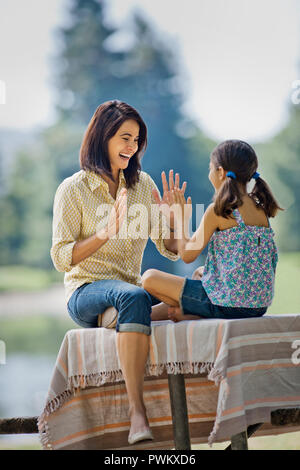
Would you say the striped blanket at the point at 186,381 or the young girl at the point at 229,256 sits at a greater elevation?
the young girl at the point at 229,256

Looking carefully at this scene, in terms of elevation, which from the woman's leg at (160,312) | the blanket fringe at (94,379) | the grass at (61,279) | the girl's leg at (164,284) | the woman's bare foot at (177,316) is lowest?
the blanket fringe at (94,379)

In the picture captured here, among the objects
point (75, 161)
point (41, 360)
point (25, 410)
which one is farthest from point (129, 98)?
point (25, 410)

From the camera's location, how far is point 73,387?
171 centimetres

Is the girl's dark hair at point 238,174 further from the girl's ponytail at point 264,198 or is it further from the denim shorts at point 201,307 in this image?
the denim shorts at point 201,307

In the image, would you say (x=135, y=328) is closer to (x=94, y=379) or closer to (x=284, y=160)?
(x=94, y=379)

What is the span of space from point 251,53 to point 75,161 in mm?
4331

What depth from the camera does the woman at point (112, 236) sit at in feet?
5.31

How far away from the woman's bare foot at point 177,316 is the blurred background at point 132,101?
33.4 ft

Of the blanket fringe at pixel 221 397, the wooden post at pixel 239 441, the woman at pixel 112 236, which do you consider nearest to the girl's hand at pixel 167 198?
the woman at pixel 112 236

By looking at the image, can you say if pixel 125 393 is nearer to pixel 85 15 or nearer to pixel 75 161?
pixel 75 161

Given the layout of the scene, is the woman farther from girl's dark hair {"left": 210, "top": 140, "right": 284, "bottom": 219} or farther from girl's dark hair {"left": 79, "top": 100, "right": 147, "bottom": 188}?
girl's dark hair {"left": 210, "top": 140, "right": 284, "bottom": 219}

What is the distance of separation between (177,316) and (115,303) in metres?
0.19

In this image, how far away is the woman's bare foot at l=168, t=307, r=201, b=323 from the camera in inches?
68.2

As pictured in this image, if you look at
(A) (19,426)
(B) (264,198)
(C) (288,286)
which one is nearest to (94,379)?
(A) (19,426)
